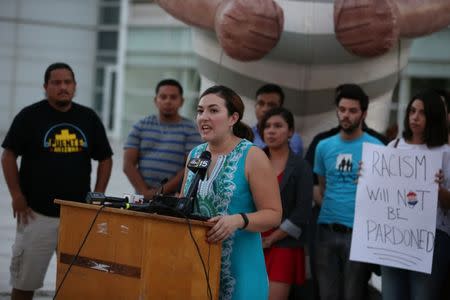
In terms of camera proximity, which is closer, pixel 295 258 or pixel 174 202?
pixel 174 202

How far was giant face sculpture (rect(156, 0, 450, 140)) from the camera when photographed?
15.6 ft

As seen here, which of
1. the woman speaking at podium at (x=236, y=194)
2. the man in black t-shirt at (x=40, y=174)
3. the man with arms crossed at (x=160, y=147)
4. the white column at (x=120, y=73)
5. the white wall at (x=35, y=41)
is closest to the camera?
the woman speaking at podium at (x=236, y=194)

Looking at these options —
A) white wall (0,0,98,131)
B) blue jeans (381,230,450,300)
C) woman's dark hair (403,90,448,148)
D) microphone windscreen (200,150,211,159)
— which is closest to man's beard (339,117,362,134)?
woman's dark hair (403,90,448,148)

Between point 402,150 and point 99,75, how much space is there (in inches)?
1117

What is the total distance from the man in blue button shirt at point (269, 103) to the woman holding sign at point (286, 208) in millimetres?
157

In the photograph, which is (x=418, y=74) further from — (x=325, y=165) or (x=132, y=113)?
(x=325, y=165)

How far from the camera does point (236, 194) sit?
3.28 metres

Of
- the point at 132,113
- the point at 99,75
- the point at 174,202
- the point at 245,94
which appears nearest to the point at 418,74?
the point at 132,113

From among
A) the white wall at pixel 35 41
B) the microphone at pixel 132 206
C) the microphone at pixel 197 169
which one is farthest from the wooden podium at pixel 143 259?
the white wall at pixel 35 41

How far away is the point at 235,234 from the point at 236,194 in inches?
5.9

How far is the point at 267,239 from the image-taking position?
201 inches

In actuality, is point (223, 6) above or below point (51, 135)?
above

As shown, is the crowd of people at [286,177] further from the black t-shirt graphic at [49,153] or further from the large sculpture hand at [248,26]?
the large sculpture hand at [248,26]

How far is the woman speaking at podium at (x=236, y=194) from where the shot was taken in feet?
10.7
